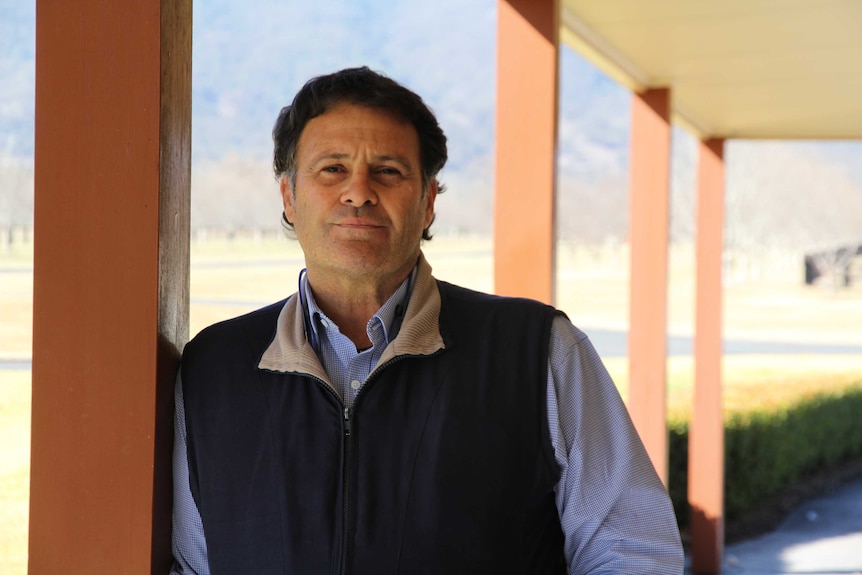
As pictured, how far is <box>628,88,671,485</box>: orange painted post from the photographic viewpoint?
5578 millimetres

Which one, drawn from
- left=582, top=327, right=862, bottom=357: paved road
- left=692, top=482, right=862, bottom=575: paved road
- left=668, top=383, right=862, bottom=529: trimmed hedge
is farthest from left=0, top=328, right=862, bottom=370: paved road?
left=692, top=482, right=862, bottom=575: paved road

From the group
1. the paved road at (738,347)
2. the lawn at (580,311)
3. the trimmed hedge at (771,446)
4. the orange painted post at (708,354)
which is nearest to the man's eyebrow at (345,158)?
the lawn at (580,311)

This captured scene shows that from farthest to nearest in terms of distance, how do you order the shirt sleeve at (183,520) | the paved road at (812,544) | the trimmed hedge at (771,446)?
the trimmed hedge at (771,446), the paved road at (812,544), the shirt sleeve at (183,520)

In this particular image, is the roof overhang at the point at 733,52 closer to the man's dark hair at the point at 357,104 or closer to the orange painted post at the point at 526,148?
the orange painted post at the point at 526,148

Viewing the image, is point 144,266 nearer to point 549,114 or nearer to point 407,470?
point 407,470

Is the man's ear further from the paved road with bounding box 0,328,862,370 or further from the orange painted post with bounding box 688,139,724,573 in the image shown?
the paved road with bounding box 0,328,862,370

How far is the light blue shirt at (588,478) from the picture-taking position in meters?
1.44

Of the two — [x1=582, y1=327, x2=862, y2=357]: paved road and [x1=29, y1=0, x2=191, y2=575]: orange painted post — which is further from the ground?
[x1=29, y1=0, x2=191, y2=575]: orange painted post

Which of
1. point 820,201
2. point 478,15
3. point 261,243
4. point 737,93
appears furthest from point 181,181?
point 478,15

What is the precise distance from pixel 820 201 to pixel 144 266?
4733 centimetres

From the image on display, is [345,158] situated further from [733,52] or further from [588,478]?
[733,52]

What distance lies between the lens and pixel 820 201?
45.0 meters

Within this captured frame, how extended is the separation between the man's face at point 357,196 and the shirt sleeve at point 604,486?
32 cm

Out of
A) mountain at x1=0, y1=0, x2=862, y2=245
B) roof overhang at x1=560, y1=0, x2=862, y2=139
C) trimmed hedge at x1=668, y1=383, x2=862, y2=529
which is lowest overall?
trimmed hedge at x1=668, y1=383, x2=862, y2=529
